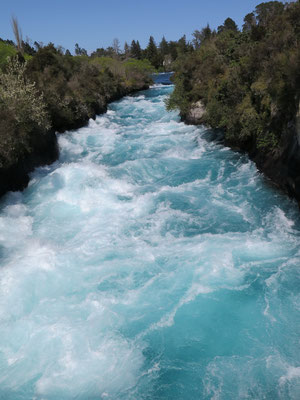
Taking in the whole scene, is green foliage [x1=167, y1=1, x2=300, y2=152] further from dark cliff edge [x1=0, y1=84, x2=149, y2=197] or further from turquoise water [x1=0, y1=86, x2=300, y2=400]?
dark cliff edge [x1=0, y1=84, x2=149, y2=197]

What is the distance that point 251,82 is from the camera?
1883 centimetres

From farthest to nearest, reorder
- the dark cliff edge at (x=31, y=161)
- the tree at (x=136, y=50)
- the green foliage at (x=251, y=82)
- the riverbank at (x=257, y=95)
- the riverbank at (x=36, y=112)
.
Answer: the tree at (x=136, y=50)
the riverbank at (x=36, y=112)
the dark cliff edge at (x=31, y=161)
the green foliage at (x=251, y=82)
the riverbank at (x=257, y=95)

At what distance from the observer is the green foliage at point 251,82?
1343 cm

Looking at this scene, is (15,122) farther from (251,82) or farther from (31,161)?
(251,82)

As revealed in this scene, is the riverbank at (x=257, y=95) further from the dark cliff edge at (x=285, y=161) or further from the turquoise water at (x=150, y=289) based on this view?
the turquoise water at (x=150, y=289)

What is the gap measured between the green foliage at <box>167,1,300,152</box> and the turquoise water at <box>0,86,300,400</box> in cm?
292

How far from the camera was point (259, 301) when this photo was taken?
879cm

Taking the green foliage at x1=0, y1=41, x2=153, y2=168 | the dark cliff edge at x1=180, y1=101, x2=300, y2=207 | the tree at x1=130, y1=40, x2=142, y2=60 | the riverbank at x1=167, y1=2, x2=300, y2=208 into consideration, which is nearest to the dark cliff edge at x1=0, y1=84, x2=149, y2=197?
the green foliage at x1=0, y1=41, x2=153, y2=168

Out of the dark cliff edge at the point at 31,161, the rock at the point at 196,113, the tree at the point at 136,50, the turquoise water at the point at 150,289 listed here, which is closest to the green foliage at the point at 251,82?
the rock at the point at 196,113

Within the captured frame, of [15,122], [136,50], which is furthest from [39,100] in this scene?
[136,50]

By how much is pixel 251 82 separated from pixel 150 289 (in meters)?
14.9

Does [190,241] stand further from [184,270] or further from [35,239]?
[35,239]

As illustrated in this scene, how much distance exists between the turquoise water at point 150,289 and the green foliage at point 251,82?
292 cm

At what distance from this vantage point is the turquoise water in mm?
7098
